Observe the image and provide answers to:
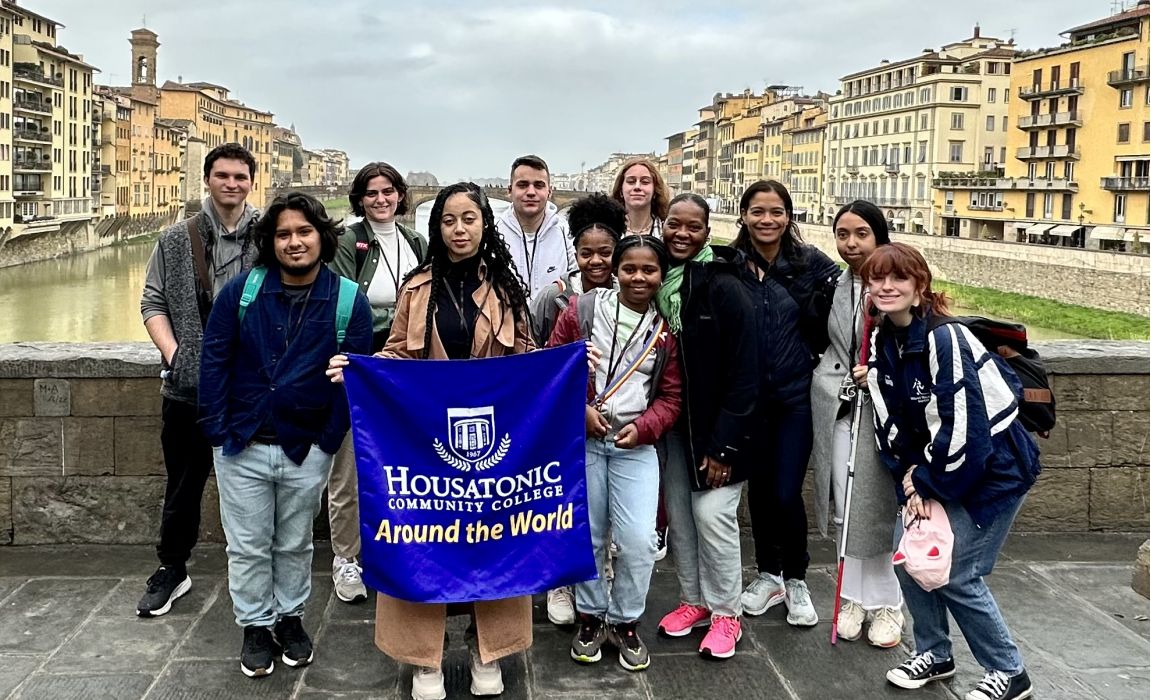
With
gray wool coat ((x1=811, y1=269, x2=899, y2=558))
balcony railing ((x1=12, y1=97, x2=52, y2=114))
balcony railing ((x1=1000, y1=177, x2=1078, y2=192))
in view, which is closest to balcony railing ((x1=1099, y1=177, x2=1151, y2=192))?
balcony railing ((x1=1000, y1=177, x2=1078, y2=192))

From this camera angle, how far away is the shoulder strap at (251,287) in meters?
3.32

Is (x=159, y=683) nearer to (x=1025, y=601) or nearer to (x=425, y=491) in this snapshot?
(x=425, y=491)

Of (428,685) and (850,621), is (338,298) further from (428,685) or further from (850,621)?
(850,621)

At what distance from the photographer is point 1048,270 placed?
35844 mm

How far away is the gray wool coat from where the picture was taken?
360 cm

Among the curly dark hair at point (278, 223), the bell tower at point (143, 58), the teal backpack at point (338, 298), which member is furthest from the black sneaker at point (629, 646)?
the bell tower at point (143, 58)

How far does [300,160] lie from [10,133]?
99949 mm

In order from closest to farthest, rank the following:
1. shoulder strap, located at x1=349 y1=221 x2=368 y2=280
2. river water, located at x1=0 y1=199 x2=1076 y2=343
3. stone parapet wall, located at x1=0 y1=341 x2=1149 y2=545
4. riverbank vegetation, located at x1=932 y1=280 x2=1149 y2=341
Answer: shoulder strap, located at x1=349 y1=221 x2=368 y2=280 < stone parapet wall, located at x1=0 y1=341 x2=1149 y2=545 < riverbank vegetation, located at x1=932 y1=280 x2=1149 y2=341 < river water, located at x1=0 y1=199 x2=1076 y2=343

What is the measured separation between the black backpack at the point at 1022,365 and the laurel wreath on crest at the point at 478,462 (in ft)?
4.54

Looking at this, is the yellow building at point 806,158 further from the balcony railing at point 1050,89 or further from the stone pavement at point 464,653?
the stone pavement at point 464,653

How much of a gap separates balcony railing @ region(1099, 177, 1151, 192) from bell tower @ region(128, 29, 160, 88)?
71.8 meters

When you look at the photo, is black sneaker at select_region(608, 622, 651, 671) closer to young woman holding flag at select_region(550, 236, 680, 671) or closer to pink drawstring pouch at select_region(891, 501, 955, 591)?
young woman holding flag at select_region(550, 236, 680, 671)

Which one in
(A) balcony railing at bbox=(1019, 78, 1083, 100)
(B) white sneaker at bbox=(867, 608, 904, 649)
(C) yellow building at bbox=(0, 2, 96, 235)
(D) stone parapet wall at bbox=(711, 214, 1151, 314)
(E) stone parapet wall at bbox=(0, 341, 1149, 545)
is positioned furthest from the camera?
(C) yellow building at bbox=(0, 2, 96, 235)

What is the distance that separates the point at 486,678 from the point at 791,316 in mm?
1673
